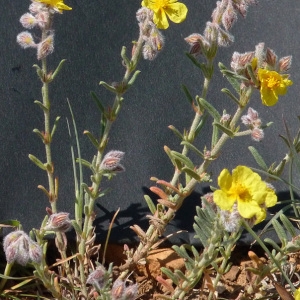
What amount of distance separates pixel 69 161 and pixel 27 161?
0.55 ft

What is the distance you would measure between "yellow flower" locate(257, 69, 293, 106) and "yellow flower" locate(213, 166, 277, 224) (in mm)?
223

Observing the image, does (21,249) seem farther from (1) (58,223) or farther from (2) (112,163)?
(2) (112,163)

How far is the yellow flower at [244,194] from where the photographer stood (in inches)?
54.0

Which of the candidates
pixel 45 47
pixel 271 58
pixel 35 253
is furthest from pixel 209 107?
pixel 35 253

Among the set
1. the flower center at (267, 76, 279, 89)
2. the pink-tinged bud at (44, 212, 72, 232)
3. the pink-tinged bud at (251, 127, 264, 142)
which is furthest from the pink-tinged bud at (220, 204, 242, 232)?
the pink-tinged bud at (44, 212, 72, 232)

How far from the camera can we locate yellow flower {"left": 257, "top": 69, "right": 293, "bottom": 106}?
1.47 meters

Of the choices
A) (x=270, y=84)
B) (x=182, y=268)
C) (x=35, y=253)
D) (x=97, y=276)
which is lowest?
(x=182, y=268)

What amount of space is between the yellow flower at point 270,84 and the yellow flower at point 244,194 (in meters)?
0.22

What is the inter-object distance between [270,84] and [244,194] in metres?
0.32

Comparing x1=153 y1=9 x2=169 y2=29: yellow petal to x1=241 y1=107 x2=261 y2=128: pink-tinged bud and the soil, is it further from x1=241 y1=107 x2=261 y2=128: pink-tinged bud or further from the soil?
the soil

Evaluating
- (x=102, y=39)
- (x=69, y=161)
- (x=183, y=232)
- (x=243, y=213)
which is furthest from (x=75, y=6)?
(x=243, y=213)

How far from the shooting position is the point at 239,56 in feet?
4.93

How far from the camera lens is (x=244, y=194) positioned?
1.40 meters

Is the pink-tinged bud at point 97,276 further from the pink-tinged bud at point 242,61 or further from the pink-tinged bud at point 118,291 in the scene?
the pink-tinged bud at point 242,61
